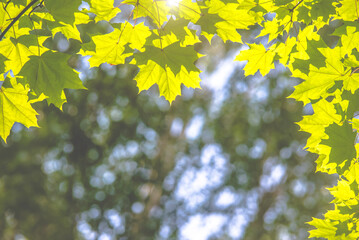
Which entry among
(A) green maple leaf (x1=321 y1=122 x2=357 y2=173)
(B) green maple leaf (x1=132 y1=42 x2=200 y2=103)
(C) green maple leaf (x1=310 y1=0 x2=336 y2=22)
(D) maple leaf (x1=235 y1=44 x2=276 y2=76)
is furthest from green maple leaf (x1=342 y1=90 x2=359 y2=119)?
(B) green maple leaf (x1=132 y1=42 x2=200 y2=103)

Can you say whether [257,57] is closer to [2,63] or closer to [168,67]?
[168,67]

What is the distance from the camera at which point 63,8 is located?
55.9 inches

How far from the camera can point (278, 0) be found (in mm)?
1611

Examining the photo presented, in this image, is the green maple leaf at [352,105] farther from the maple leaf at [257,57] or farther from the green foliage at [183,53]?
the maple leaf at [257,57]

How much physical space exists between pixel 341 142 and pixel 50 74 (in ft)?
4.95

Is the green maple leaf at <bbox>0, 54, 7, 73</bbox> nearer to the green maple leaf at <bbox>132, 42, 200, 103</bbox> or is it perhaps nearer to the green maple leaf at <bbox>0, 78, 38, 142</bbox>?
the green maple leaf at <bbox>0, 78, 38, 142</bbox>

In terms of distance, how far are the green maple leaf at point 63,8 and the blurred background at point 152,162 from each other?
6995 mm

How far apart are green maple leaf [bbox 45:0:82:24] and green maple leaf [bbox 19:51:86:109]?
0.18m

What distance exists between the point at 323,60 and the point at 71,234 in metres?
8.19

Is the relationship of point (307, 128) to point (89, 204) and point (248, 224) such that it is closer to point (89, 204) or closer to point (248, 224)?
point (89, 204)

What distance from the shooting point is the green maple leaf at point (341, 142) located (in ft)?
4.56

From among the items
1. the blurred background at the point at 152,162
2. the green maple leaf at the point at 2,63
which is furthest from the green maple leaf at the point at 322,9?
the blurred background at the point at 152,162

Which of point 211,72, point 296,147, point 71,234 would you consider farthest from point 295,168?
point 71,234

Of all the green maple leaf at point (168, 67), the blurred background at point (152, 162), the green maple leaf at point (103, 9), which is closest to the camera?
the green maple leaf at point (168, 67)
